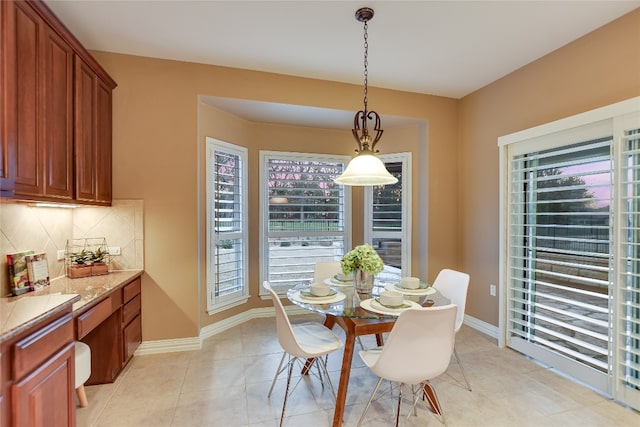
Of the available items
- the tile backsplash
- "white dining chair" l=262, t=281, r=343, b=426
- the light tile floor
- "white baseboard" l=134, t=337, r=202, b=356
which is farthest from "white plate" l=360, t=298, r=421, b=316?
the tile backsplash

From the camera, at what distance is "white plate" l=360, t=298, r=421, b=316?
1909mm

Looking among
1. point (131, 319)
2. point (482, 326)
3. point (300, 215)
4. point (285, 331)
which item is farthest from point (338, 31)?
point (482, 326)

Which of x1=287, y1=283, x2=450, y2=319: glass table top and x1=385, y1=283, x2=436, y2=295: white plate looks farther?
x1=385, y1=283, x2=436, y2=295: white plate

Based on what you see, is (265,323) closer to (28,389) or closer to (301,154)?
(301,154)

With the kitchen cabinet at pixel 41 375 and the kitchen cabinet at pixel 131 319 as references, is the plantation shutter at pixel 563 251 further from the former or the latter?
the kitchen cabinet at pixel 131 319

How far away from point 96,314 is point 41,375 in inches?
29.1

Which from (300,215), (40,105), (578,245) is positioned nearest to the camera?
(40,105)

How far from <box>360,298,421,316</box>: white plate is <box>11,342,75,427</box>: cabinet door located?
5.41 ft

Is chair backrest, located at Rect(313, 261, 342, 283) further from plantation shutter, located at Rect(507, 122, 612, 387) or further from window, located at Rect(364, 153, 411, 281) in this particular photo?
plantation shutter, located at Rect(507, 122, 612, 387)

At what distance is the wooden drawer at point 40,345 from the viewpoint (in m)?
1.28

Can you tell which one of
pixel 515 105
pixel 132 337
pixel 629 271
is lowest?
pixel 132 337

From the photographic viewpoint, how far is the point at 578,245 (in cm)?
260

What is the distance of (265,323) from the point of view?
385cm

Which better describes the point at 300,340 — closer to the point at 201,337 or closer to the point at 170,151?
the point at 201,337
